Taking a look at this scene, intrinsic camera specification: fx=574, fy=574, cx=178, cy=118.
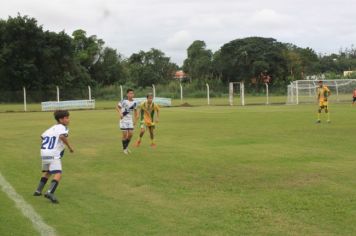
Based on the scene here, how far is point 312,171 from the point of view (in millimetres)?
11227

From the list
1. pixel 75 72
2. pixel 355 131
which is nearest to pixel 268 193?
pixel 355 131

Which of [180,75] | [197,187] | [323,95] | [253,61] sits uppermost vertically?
[253,61]

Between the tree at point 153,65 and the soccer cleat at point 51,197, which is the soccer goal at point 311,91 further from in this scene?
the tree at point 153,65

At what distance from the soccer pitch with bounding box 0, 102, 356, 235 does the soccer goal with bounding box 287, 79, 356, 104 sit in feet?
105

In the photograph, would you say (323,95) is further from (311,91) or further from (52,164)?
(311,91)

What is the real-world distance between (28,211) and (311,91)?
44.0m

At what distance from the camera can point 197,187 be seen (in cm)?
989

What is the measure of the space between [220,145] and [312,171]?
533 cm

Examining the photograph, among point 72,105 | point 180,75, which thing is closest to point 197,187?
point 72,105

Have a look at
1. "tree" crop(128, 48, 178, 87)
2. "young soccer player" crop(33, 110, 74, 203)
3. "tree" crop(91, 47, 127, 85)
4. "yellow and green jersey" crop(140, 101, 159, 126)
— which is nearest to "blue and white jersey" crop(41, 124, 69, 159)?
"young soccer player" crop(33, 110, 74, 203)

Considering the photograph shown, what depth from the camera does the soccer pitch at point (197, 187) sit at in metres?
7.32

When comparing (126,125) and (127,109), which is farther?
(127,109)

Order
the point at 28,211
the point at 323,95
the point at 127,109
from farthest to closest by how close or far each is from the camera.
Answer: the point at 323,95
the point at 127,109
the point at 28,211

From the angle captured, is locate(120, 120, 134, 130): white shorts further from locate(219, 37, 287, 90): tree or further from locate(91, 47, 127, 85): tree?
locate(219, 37, 287, 90): tree
